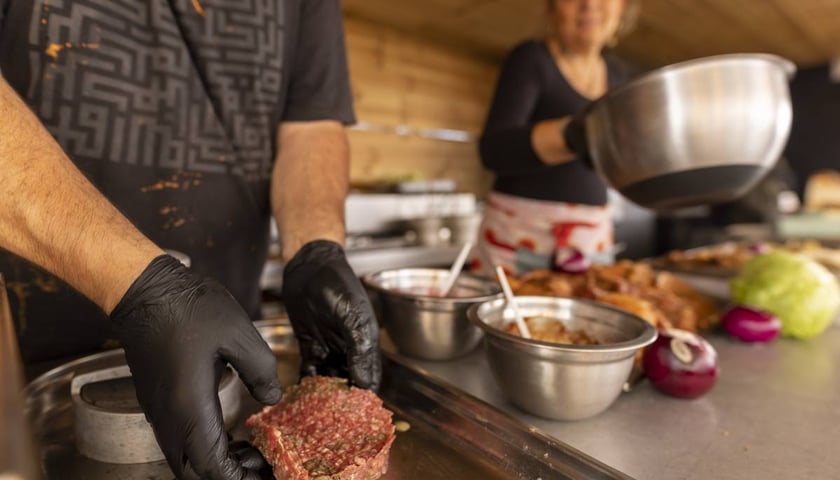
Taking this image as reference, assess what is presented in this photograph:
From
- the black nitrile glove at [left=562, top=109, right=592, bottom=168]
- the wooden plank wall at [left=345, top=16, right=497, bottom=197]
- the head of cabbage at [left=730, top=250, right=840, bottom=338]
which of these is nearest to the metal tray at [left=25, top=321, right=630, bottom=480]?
the black nitrile glove at [left=562, top=109, right=592, bottom=168]

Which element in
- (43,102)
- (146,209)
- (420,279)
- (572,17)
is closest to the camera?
(43,102)

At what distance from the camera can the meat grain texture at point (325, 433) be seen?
649mm

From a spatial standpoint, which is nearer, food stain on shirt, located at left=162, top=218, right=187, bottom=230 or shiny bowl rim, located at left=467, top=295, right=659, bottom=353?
shiny bowl rim, located at left=467, top=295, right=659, bottom=353

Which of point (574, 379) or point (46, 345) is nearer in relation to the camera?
point (574, 379)

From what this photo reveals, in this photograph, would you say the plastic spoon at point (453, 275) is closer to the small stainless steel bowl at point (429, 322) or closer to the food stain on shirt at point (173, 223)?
the small stainless steel bowl at point (429, 322)

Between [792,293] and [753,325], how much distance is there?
192mm

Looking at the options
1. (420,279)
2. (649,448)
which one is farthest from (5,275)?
(649,448)

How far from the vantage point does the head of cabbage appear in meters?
1.34

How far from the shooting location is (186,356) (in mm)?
588

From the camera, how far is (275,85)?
1.24m

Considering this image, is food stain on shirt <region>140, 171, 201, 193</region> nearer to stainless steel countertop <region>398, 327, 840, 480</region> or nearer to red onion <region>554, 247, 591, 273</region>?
stainless steel countertop <region>398, 327, 840, 480</region>

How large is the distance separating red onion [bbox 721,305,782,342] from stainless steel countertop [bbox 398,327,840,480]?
0.12 meters

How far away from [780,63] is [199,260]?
1.33m

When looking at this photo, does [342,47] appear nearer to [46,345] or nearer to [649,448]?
[46,345]
